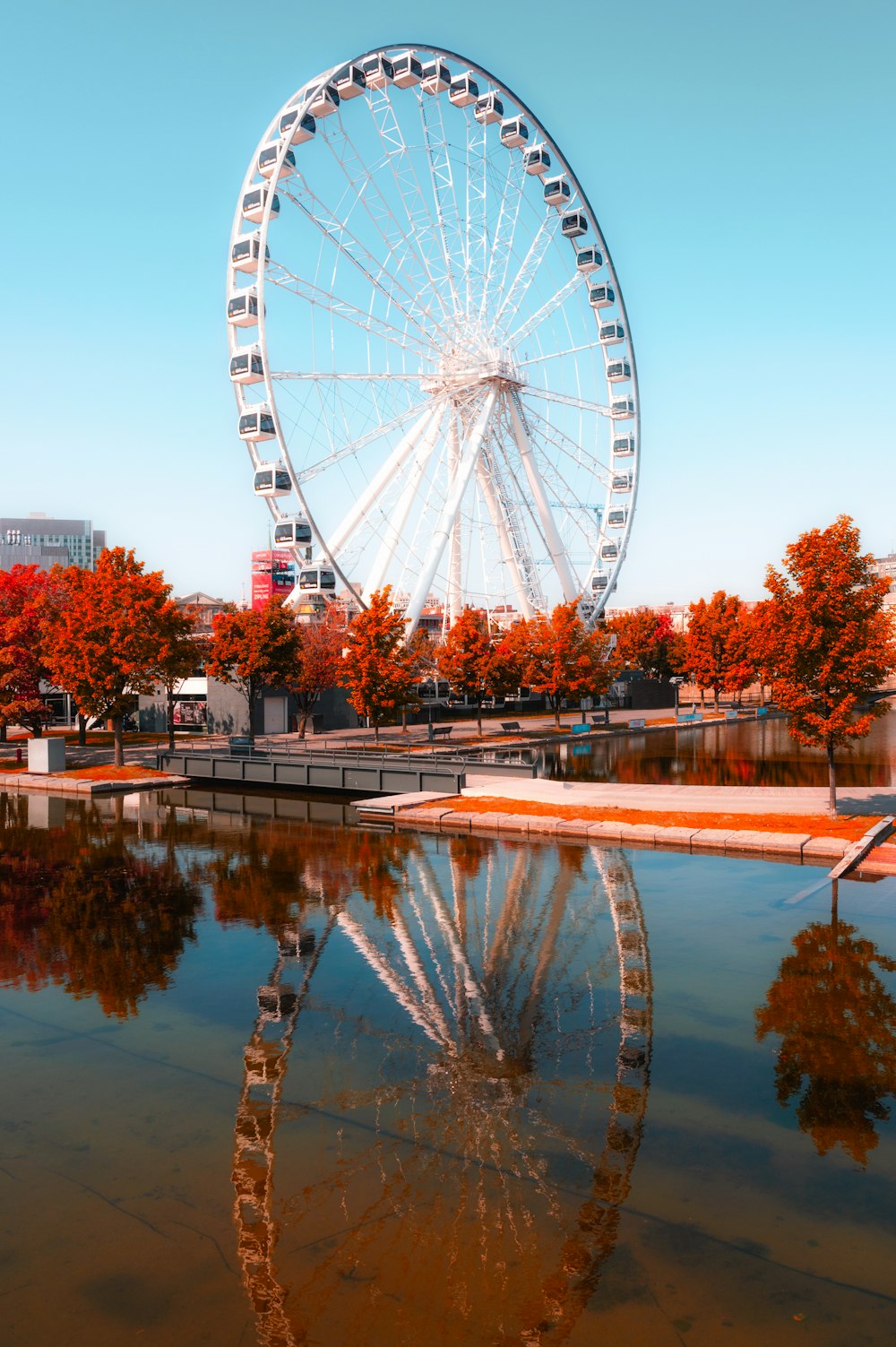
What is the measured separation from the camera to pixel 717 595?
7906 centimetres

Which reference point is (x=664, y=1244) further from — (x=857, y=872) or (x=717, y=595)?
(x=717, y=595)

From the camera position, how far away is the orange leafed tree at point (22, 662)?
48.8m

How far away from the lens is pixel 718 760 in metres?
46.9

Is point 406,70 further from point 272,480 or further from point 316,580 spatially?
point 316,580

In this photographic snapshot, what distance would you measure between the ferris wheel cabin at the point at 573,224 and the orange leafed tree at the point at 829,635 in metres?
40.5

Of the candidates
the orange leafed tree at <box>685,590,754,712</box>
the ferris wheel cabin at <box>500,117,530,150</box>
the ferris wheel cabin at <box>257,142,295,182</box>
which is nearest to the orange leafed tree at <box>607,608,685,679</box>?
the orange leafed tree at <box>685,590,754,712</box>

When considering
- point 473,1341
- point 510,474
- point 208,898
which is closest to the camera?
point 473,1341

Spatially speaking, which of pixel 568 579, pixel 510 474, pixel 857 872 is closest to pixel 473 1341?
pixel 857 872

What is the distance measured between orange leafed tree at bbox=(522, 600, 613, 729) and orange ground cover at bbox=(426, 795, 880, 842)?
28.0 metres

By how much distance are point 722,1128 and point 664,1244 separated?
2.34 meters

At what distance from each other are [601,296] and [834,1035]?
5884cm

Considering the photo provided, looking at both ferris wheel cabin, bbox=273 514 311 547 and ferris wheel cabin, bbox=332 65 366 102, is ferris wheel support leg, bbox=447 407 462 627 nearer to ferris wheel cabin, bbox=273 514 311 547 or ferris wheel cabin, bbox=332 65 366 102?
ferris wheel cabin, bbox=273 514 311 547

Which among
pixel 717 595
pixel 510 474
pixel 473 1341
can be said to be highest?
pixel 510 474

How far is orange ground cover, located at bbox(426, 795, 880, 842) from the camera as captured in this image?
2603 cm
